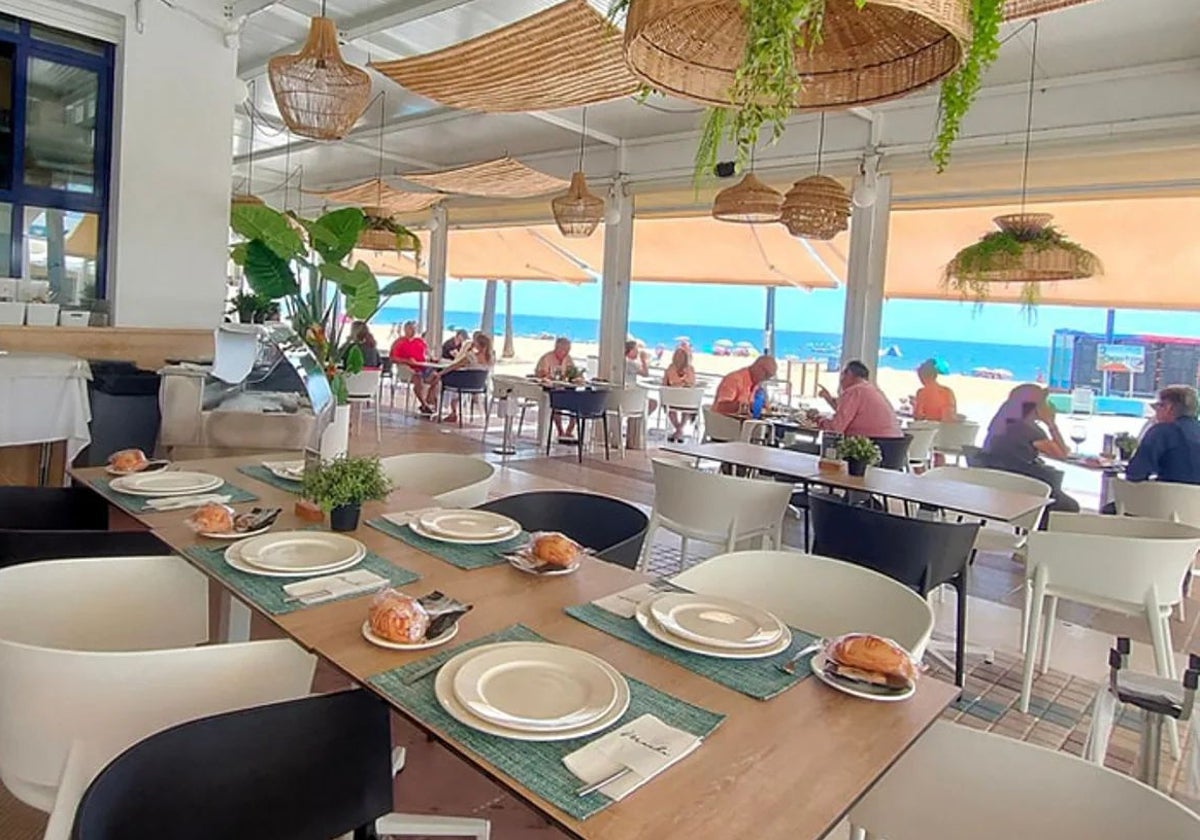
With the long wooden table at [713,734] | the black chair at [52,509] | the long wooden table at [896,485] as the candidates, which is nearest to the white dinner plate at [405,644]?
the long wooden table at [713,734]

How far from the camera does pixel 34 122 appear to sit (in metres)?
5.55

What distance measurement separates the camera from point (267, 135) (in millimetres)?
11477

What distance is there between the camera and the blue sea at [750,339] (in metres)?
29.0

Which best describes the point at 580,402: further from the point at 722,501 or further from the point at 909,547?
the point at 909,547

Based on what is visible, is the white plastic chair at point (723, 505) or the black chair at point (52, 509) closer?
the black chair at point (52, 509)

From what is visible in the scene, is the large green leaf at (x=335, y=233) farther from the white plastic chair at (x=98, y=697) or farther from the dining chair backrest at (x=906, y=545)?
the dining chair backrest at (x=906, y=545)

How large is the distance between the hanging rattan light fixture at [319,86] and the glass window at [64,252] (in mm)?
2047

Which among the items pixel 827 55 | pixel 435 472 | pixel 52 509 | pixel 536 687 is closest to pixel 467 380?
pixel 435 472

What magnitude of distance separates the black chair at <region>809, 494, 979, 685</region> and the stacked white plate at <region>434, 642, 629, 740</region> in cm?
204

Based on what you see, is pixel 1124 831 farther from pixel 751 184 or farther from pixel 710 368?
pixel 710 368

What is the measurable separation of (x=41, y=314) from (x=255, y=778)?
4852 mm

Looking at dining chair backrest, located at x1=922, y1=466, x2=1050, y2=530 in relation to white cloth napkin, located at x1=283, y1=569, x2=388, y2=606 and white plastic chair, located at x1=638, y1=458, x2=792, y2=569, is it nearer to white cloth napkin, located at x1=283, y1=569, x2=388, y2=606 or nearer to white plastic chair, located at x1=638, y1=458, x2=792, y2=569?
white plastic chair, located at x1=638, y1=458, x2=792, y2=569

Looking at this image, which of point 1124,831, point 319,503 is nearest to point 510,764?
point 1124,831

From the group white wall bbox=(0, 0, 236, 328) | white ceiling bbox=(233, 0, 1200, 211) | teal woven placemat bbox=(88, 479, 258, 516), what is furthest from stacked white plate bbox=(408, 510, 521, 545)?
white wall bbox=(0, 0, 236, 328)
